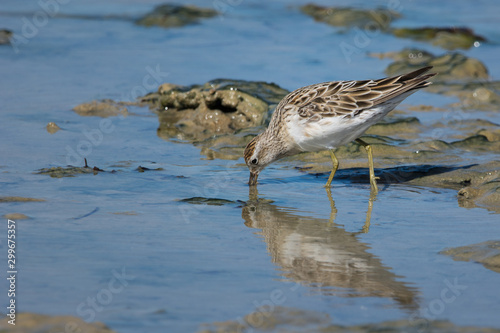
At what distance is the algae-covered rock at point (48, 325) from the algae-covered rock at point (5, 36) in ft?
42.3

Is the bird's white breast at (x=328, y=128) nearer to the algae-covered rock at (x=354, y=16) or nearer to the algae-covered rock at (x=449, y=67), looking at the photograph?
the algae-covered rock at (x=449, y=67)

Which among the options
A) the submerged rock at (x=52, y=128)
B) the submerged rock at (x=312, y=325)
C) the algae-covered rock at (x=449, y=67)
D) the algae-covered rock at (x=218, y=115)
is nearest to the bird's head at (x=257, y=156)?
the algae-covered rock at (x=218, y=115)

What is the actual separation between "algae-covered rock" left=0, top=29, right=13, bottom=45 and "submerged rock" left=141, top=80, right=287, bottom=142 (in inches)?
233

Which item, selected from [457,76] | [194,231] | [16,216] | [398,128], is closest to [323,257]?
[194,231]

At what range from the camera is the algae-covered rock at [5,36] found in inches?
661

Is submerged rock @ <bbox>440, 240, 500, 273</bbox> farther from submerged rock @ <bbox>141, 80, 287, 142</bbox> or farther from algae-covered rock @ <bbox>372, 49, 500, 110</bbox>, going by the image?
algae-covered rock @ <bbox>372, 49, 500, 110</bbox>

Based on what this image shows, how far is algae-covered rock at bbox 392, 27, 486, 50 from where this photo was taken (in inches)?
741

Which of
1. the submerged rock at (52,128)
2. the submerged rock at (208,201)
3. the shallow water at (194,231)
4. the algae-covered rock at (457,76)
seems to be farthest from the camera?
the algae-covered rock at (457,76)

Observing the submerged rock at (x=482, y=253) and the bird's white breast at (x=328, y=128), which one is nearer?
the submerged rock at (x=482, y=253)

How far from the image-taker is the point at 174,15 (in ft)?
66.3

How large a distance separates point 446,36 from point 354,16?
9.46 ft

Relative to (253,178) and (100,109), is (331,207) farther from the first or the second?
(100,109)

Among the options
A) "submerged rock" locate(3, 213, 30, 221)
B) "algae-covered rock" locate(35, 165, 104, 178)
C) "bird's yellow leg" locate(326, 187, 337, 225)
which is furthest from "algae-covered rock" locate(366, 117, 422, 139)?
"submerged rock" locate(3, 213, 30, 221)

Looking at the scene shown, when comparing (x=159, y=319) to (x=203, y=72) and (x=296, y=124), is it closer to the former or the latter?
(x=296, y=124)
